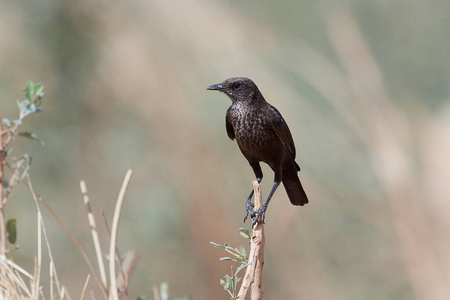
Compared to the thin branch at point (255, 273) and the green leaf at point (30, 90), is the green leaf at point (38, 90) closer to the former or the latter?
the green leaf at point (30, 90)

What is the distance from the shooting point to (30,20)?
6559 mm

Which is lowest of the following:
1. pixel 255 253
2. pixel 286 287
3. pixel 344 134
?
pixel 255 253

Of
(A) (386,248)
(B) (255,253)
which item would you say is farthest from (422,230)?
(B) (255,253)

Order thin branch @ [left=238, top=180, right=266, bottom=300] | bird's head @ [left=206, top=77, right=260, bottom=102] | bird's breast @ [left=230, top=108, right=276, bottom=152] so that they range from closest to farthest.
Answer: thin branch @ [left=238, top=180, right=266, bottom=300]
bird's breast @ [left=230, top=108, right=276, bottom=152]
bird's head @ [left=206, top=77, right=260, bottom=102]

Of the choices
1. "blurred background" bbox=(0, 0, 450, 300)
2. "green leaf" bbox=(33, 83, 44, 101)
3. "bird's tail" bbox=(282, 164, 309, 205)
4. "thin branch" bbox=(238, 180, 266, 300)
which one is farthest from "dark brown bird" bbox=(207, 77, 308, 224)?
"blurred background" bbox=(0, 0, 450, 300)

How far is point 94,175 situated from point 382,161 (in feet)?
9.17

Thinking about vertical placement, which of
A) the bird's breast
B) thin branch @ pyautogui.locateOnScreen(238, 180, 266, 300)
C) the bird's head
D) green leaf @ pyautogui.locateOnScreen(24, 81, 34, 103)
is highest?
the bird's head

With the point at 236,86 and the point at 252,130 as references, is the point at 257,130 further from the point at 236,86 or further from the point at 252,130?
the point at 236,86

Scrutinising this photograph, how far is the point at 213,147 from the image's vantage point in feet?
17.7

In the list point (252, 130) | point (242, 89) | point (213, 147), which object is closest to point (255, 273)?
point (252, 130)

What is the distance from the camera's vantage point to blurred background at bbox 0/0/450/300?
500 cm

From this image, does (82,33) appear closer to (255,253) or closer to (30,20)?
(30,20)

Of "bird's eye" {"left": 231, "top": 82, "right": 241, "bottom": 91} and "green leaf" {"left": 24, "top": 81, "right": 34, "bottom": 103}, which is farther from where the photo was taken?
"bird's eye" {"left": 231, "top": 82, "right": 241, "bottom": 91}

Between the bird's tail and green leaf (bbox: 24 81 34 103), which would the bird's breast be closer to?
the bird's tail
